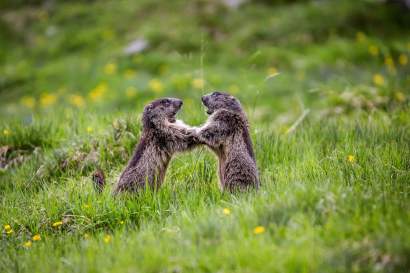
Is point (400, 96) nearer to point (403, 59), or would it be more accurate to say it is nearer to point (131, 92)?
point (403, 59)

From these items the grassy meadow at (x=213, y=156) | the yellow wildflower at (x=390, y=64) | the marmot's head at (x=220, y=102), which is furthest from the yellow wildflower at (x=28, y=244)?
the yellow wildflower at (x=390, y=64)

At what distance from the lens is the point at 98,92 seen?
39.8ft

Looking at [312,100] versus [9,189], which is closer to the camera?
[9,189]

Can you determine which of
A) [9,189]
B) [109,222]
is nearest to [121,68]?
[9,189]

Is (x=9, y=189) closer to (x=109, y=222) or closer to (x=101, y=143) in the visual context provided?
(x=101, y=143)

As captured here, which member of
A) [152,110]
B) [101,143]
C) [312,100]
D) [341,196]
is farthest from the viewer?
[312,100]

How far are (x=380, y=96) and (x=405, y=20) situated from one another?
5.87 m

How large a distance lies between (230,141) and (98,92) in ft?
22.8

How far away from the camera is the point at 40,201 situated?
5.71 m

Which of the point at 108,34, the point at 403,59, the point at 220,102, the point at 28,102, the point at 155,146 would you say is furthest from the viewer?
the point at 108,34

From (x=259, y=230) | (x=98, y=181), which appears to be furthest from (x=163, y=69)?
(x=259, y=230)

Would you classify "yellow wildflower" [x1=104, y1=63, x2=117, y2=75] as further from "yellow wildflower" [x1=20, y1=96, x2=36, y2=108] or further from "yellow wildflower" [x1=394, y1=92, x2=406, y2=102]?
"yellow wildflower" [x1=394, y1=92, x2=406, y2=102]

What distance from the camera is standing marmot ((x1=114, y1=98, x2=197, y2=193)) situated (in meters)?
5.66

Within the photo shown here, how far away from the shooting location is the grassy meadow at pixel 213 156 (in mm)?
4215
